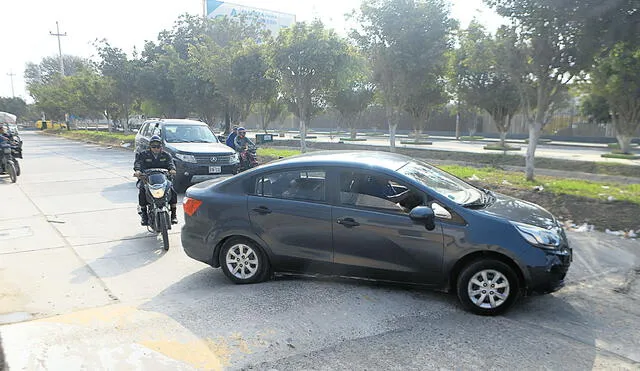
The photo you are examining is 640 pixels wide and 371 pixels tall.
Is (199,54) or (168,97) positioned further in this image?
(168,97)

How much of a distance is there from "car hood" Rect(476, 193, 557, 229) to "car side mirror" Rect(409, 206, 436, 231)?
1.62 ft

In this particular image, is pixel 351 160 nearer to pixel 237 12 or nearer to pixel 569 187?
pixel 569 187

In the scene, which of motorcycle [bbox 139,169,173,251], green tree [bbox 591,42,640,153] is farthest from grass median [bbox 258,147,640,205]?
green tree [bbox 591,42,640,153]

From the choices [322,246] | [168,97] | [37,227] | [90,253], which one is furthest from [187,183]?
→ [168,97]

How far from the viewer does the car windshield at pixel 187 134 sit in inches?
474

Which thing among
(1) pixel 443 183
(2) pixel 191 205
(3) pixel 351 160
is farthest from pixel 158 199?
(1) pixel 443 183

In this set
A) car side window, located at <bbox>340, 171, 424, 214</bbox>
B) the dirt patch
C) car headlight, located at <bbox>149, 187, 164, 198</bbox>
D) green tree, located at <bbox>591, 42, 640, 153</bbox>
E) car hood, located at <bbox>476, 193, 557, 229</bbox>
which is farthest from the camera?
green tree, located at <bbox>591, 42, 640, 153</bbox>

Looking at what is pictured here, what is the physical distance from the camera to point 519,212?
460 cm

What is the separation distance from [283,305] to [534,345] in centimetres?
227

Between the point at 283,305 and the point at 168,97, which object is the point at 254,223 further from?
the point at 168,97

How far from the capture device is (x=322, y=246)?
475 cm

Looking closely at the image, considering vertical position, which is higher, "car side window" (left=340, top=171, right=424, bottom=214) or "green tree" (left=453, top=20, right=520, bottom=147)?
"green tree" (left=453, top=20, right=520, bottom=147)

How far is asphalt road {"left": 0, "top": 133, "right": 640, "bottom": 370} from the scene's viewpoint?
3566mm

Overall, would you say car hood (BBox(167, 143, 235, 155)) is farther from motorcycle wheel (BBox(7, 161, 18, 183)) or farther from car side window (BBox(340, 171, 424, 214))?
car side window (BBox(340, 171, 424, 214))
